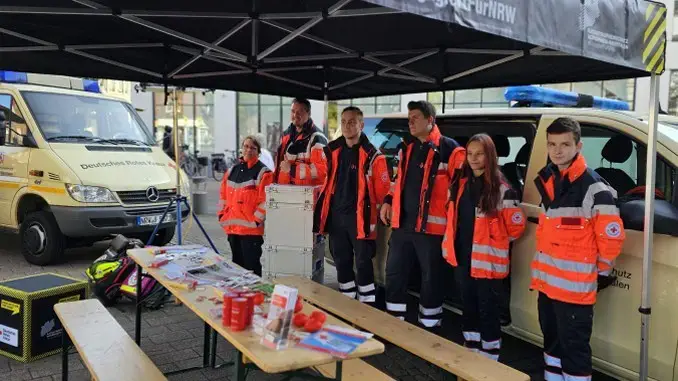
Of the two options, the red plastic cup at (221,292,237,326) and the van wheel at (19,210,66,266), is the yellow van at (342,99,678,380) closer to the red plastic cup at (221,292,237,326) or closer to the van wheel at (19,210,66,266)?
the red plastic cup at (221,292,237,326)

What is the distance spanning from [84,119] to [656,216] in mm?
6882

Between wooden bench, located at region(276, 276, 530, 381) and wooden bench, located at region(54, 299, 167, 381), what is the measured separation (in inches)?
50.9

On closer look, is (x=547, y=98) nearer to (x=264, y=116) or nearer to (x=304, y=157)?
(x=304, y=157)

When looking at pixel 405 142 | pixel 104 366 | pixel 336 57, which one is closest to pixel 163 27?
pixel 336 57

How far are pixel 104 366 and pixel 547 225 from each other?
268 cm

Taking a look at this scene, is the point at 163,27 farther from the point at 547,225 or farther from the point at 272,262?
the point at 547,225

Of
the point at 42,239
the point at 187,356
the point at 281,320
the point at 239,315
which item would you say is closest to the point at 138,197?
the point at 42,239

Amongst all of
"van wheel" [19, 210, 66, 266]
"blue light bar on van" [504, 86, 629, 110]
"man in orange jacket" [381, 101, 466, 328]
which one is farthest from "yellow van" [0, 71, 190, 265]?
"blue light bar on van" [504, 86, 629, 110]

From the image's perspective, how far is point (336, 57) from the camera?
5.28 metres

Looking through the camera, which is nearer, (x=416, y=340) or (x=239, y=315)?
(x=239, y=315)

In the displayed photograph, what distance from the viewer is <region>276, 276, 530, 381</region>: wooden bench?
2869mm

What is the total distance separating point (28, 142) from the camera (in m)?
7.03

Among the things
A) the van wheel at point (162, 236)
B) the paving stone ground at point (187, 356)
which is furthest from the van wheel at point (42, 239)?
the paving stone ground at point (187, 356)

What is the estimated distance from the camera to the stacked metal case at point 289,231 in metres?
5.06
